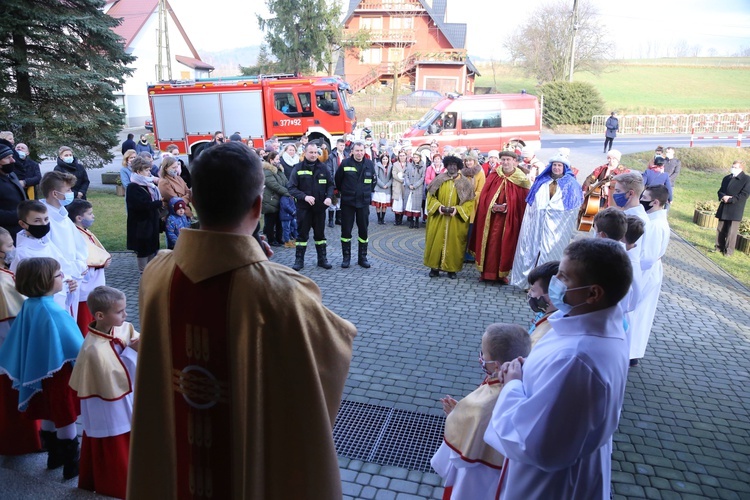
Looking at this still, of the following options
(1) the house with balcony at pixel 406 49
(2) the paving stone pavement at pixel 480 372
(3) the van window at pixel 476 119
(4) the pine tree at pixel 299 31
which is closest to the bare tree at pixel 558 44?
(1) the house with balcony at pixel 406 49

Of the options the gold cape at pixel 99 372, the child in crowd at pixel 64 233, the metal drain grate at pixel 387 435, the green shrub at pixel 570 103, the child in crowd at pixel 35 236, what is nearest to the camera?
the gold cape at pixel 99 372

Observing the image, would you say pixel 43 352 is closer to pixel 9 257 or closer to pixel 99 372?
pixel 99 372

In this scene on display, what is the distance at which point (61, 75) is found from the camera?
51.1 ft

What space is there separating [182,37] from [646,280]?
60416 mm

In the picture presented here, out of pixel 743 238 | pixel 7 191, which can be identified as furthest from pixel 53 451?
pixel 743 238

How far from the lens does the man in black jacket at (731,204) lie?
1026cm

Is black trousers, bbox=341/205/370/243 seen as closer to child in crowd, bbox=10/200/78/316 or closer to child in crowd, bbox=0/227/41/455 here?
child in crowd, bbox=10/200/78/316

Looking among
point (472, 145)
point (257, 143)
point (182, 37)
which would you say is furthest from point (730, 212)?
point (182, 37)

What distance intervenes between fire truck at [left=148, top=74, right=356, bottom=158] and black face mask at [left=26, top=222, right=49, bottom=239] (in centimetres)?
1663

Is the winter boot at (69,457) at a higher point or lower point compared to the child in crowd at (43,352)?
lower

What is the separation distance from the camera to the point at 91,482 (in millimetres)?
3752

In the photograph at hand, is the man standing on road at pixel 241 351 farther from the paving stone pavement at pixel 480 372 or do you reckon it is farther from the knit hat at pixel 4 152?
the knit hat at pixel 4 152

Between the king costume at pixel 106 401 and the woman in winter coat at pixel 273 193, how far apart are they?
6.75 m

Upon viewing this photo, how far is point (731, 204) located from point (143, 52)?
49.7 meters
